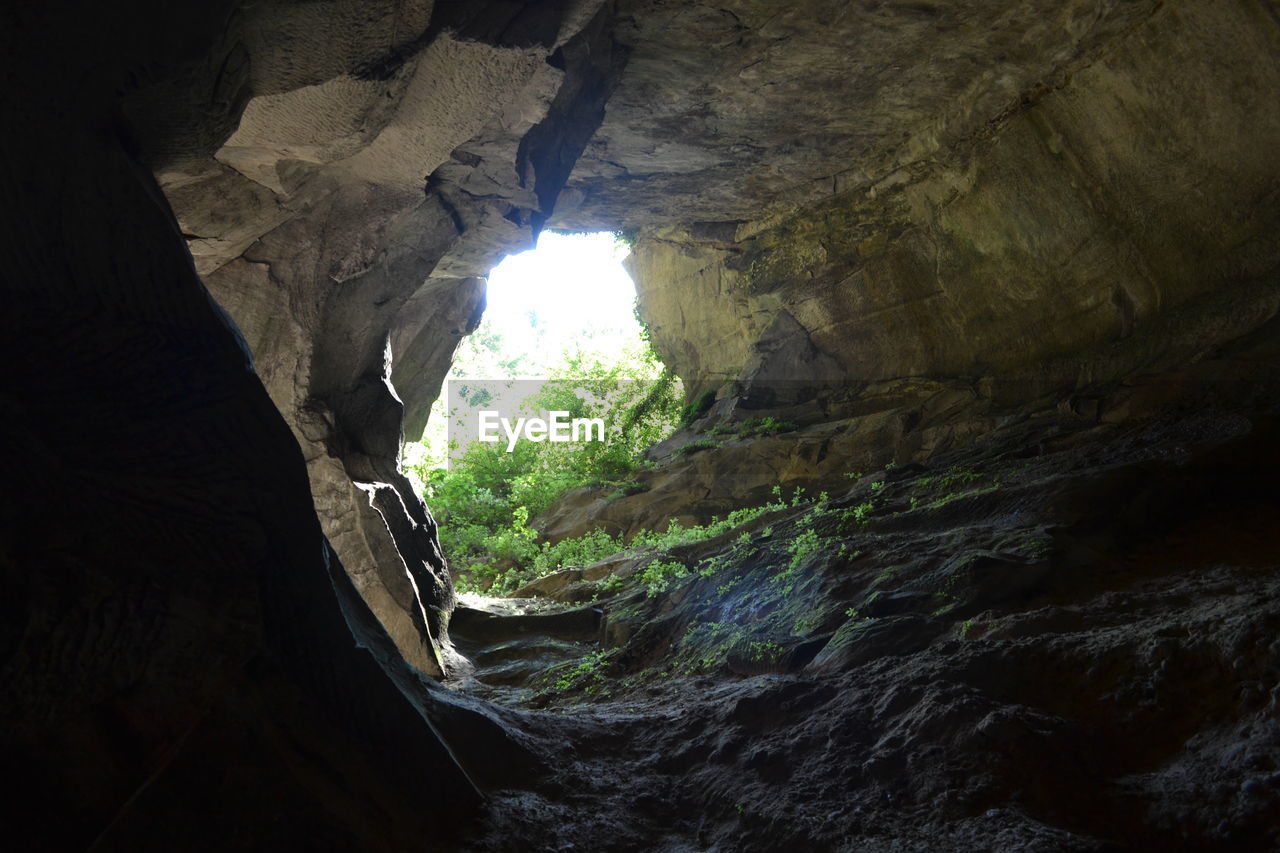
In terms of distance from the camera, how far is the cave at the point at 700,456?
2973 millimetres

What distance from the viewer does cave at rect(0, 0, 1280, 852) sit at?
9.75ft

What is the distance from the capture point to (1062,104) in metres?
8.58

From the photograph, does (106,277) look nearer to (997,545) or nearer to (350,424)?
(997,545)

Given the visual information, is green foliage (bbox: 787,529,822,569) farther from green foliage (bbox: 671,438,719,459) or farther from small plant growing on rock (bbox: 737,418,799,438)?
green foliage (bbox: 671,438,719,459)

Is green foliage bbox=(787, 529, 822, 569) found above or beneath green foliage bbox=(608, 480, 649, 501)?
beneath

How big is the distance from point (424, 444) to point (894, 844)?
587 inches

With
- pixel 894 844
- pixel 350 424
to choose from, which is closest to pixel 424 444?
pixel 350 424

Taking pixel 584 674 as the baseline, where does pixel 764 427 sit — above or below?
above

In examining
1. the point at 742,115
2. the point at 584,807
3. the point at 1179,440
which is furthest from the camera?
the point at 742,115

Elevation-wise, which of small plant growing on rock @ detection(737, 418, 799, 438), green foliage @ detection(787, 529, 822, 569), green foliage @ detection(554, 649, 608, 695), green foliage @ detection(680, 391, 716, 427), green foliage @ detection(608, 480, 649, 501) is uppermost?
green foliage @ detection(680, 391, 716, 427)

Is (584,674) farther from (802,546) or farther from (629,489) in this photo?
(629,489)

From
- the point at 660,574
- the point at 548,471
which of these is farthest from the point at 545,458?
the point at 660,574

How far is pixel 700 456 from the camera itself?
1298 centimetres

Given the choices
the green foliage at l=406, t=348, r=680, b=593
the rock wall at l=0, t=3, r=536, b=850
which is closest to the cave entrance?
the green foliage at l=406, t=348, r=680, b=593
